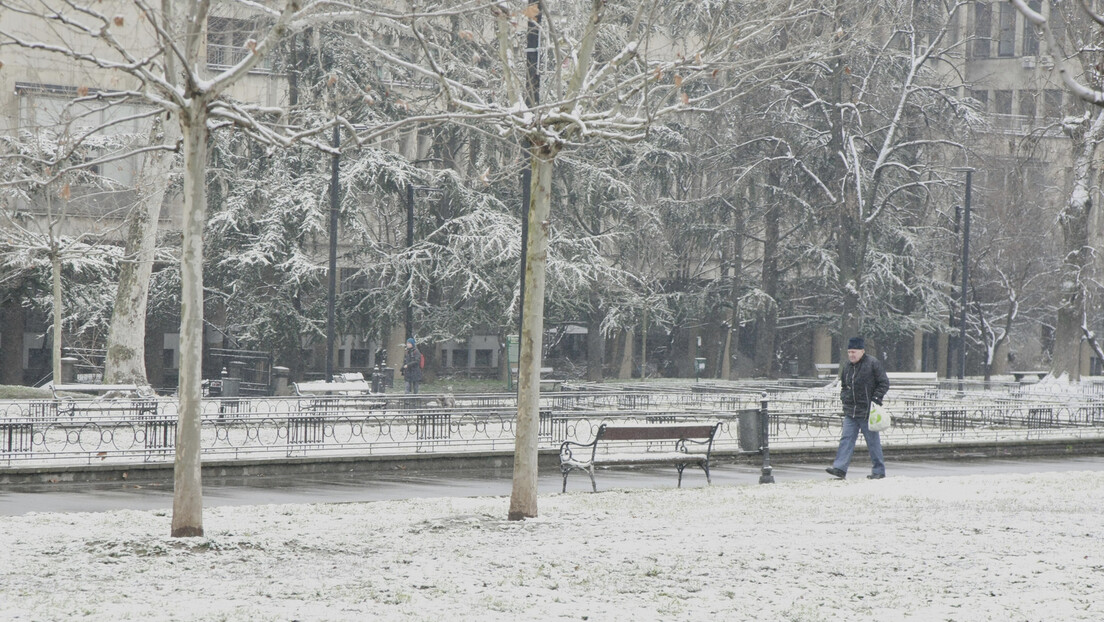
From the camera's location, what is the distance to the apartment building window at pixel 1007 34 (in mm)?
61778

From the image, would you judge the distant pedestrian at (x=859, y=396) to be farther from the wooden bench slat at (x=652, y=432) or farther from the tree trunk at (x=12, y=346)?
the tree trunk at (x=12, y=346)

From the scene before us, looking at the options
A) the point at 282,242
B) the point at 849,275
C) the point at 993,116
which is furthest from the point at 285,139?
the point at 993,116

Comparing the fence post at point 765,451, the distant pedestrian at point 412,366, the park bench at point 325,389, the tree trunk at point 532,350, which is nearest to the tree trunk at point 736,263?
the distant pedestrian at point 412,366

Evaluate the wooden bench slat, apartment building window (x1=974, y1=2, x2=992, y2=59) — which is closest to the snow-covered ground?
the wooden bench slat

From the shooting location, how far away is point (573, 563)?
366 inches

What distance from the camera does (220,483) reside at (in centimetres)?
1702

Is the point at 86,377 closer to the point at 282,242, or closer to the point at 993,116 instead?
the point at 282,242

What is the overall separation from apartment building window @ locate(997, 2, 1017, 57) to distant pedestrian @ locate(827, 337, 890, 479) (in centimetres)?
4887

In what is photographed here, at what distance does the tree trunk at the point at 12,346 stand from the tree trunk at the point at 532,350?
34.2 meters

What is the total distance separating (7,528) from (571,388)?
23.9m

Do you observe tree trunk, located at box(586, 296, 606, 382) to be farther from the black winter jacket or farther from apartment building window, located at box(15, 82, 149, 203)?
the black winter jacket

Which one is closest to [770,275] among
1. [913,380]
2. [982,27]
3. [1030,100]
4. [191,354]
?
[913,380]

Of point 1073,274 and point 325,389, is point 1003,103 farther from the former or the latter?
point 325,389

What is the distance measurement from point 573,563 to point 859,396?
8.37 metres
